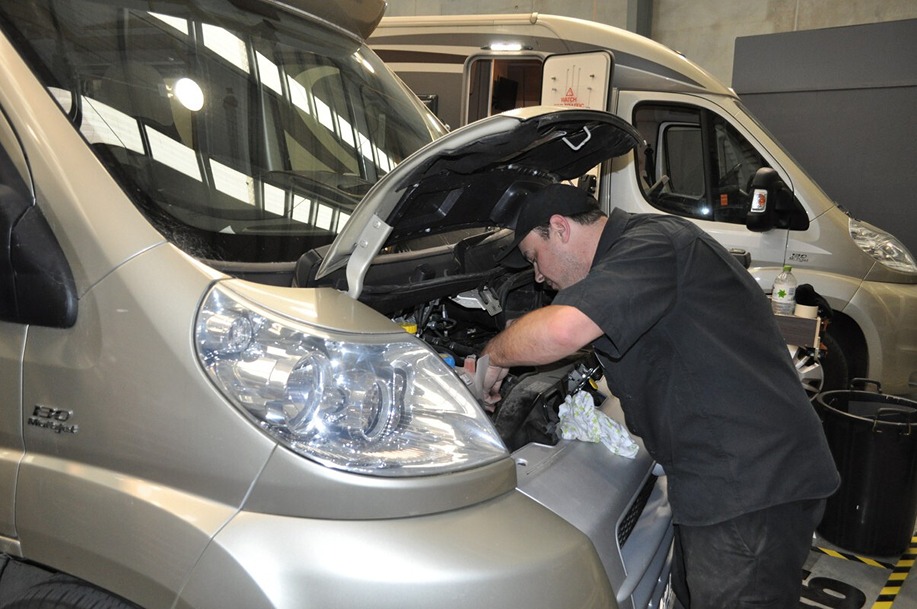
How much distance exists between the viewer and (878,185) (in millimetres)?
7770

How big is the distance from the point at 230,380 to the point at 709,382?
1133 mm

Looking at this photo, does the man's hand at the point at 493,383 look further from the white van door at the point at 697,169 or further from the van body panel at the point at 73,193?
the white van door at the point at 697,169

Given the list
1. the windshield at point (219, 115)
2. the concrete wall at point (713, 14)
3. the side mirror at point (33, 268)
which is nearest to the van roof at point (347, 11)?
the windshield at point (219, 115)

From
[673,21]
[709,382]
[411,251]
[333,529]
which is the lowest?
[333,529]

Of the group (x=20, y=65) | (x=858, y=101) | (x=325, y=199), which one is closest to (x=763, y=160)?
(x=858, y=101)

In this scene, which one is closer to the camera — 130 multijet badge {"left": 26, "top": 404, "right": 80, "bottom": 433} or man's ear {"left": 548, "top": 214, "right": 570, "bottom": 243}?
130 multijet badge {"left": 26, "top": 404, "right": 80, "bottom": 433}

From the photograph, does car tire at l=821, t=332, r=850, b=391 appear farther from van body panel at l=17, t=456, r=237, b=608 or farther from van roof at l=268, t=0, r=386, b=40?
van body panel at l=17, t=456, r=237, b=608

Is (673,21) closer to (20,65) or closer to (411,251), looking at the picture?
(411,251)

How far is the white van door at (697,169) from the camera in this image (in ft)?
16.8

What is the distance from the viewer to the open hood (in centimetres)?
151

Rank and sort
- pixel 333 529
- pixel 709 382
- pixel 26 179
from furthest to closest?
pixel 709 382
pixel 26 179
pixel 333 529

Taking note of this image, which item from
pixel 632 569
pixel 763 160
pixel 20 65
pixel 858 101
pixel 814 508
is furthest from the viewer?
pixel 858 101

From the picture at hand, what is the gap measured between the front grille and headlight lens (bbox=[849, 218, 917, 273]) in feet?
11.9

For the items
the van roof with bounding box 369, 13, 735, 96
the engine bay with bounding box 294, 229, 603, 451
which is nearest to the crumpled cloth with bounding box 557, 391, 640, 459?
the engine bay with bounding box 294, 229, 603, 451
